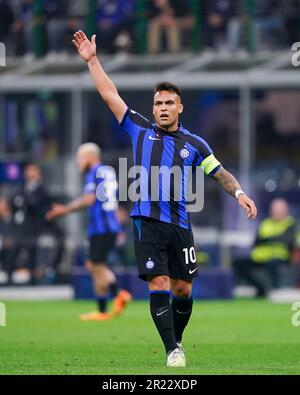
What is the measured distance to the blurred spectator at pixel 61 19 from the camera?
88.2ft

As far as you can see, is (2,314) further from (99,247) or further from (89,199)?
(89,199)

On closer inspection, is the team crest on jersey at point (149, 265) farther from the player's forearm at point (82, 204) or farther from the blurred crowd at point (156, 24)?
the blurred crowd at point (156, 24)

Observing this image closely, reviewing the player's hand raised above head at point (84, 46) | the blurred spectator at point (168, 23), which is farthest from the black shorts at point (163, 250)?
the blurred spectator at point (168, 23)

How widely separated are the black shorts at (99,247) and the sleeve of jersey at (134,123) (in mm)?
6686

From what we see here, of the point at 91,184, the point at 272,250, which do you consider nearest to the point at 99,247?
the point at 91,184

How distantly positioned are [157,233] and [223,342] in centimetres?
278

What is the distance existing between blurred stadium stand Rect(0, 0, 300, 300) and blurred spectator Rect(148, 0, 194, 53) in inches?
1.8

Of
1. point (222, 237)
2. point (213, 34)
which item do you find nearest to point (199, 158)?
point (222, 237)

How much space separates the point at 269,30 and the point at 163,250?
637 inches

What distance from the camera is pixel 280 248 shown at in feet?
73.9

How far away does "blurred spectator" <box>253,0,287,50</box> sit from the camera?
2591 centimetres

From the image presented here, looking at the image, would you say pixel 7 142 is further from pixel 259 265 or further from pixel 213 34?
pixel 259 265

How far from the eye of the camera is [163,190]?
10547mm

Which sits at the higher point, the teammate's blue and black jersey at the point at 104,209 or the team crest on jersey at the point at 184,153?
the team crest on jersey at the point at 184,153
